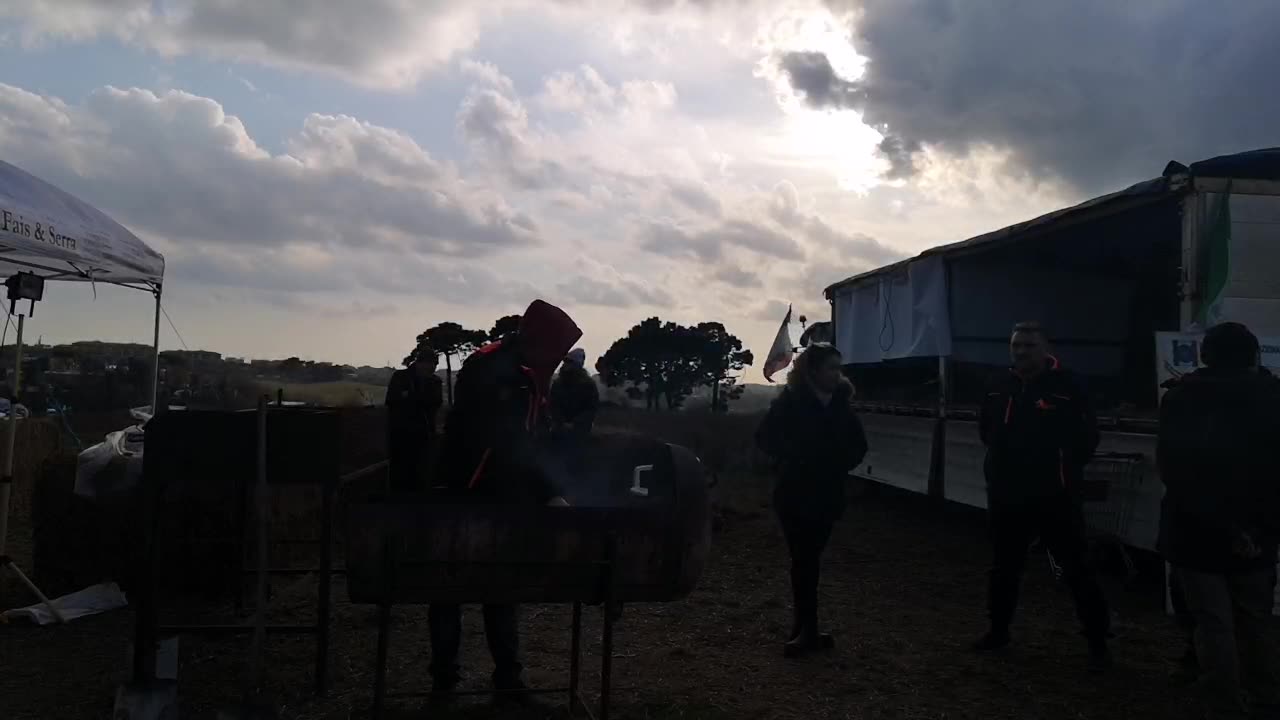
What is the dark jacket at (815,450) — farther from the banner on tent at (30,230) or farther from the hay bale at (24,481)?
the hay bale at (24,481)

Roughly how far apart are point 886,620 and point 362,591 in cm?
377

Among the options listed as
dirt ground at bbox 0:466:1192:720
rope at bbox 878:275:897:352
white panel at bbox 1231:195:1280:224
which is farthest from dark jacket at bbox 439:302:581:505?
rope at bbox 878:275:897:352

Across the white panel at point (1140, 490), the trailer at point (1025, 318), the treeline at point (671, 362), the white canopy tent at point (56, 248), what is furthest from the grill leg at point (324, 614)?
the treeline at point (671, 362)

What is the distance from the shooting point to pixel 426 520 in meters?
3.24

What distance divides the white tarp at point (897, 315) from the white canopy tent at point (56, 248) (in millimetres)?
7169

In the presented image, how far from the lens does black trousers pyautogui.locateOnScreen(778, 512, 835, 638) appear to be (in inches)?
191

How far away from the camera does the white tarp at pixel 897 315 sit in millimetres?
9539

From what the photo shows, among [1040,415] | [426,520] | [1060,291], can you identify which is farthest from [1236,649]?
[1060,291]

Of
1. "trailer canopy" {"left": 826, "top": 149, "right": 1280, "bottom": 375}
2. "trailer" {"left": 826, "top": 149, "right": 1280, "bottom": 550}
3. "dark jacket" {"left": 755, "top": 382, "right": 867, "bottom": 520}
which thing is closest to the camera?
"dark jacket" {"left": 755, "top": 382, "right": 867, "bottom": 520}

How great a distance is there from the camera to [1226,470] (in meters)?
4.00

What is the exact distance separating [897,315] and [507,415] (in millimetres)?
7564

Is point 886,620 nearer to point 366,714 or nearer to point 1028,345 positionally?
point 1028,345

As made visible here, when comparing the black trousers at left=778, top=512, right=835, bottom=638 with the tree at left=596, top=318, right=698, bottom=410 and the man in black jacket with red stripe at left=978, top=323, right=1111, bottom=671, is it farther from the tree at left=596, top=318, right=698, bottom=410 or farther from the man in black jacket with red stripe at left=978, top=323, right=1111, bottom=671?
the tree at left=596, top=318, right=698, bottom=410

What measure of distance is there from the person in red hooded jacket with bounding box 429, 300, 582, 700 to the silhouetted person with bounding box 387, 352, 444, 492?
405 cm
